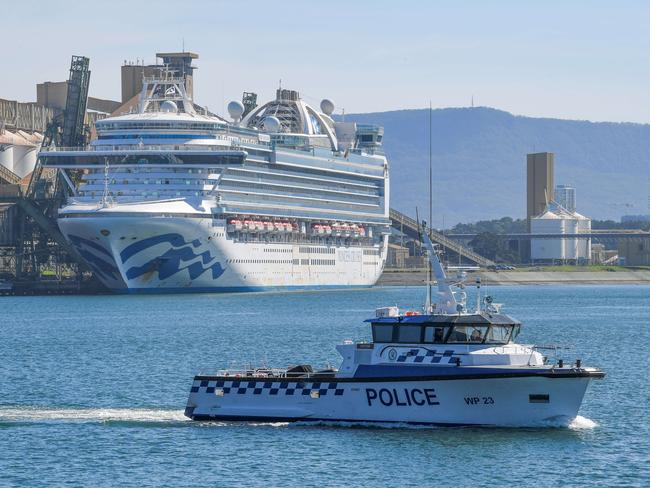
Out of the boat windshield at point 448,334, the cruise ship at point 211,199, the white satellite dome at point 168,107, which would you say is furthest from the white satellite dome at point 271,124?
the boat windshield at point 448,334

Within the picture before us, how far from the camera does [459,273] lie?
145 feet

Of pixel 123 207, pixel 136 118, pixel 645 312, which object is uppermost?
pixel 136 118

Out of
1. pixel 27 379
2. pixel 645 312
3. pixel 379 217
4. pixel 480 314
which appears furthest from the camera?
pixel 379 217

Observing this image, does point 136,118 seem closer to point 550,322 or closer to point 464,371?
point 550,322

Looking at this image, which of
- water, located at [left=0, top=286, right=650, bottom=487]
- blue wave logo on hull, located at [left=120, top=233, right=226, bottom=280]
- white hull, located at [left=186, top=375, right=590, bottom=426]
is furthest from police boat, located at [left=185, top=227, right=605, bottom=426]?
blue wave logo on hull, located at [left=120, top=233, right=226, bottom=280]

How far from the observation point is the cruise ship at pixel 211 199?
137 meters

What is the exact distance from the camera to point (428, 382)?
140 ft

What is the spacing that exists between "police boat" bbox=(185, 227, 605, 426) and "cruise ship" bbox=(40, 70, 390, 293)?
89395 millimetres

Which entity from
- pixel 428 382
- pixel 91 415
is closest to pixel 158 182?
pixel 91 415

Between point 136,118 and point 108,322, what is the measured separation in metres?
49.2

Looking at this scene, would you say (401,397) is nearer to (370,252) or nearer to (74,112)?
(74,112)

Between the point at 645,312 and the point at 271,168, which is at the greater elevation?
the point at 271,168

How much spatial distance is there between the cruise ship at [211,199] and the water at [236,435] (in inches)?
2031

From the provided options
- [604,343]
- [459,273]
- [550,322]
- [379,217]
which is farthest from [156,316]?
[379,217]
